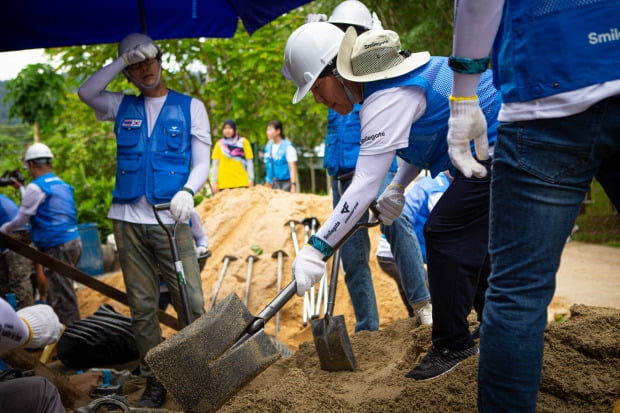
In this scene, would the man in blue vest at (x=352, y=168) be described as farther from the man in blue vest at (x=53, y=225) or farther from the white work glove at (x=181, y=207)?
the man in blue vest at (x=53, y=225)

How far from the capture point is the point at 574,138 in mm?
1604

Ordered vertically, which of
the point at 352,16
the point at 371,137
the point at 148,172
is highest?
the point at 352,16

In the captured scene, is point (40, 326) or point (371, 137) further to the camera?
point (40, 326)

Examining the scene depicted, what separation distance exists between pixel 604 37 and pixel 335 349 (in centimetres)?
240

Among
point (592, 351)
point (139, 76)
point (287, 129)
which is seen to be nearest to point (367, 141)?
Result: point (592, 351)

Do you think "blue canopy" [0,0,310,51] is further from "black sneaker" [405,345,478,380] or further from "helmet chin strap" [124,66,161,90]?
"black sneaker" [405,345,478,380]

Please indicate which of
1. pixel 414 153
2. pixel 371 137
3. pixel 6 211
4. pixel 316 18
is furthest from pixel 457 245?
pixel 6 211

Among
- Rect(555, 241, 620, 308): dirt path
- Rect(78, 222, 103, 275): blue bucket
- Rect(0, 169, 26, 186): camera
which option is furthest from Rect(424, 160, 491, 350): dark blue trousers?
Rect(78, 222, 103, 275): blue bucket

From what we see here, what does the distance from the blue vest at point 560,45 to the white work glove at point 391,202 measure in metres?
1.54

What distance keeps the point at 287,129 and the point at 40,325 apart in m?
21.3

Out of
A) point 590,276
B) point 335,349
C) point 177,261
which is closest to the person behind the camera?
point 335,349

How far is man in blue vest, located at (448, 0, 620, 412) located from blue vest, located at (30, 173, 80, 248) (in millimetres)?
5788

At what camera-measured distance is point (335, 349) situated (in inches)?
140

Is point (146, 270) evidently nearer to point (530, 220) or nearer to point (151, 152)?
point (151, 152)
